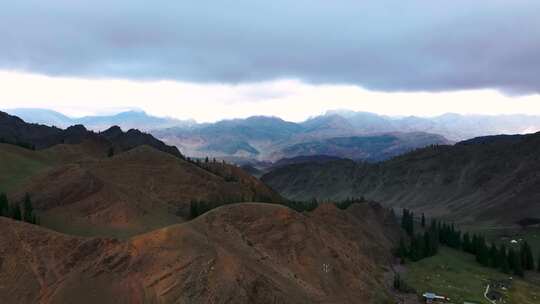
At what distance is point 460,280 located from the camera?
137m

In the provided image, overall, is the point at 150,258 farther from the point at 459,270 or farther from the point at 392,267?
the point at 459,270

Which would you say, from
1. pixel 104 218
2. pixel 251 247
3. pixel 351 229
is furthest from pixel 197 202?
pixel 251 247

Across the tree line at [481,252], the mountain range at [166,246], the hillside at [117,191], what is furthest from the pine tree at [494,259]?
the hillside at [117,191]

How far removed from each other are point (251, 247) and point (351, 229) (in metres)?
57.1

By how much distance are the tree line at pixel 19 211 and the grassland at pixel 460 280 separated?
87.2 m

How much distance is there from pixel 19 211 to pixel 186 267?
51.3 meters

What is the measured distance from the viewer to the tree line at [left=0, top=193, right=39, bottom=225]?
116856 millimetres

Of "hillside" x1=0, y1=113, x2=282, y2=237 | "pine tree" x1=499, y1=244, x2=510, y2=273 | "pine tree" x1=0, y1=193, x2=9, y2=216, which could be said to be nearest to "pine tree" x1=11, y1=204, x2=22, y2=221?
"pine tree" x1=0, y1=193, x2=9, y2=216

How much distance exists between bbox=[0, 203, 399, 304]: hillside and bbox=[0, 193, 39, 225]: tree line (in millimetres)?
24379

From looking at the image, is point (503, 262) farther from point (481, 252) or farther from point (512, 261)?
point (481, 252)

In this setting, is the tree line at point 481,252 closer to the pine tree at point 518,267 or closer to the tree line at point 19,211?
the pine tree at point 518,267

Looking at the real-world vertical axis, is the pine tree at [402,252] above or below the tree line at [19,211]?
below

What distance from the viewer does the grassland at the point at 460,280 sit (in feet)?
406

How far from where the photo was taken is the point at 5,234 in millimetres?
91250
